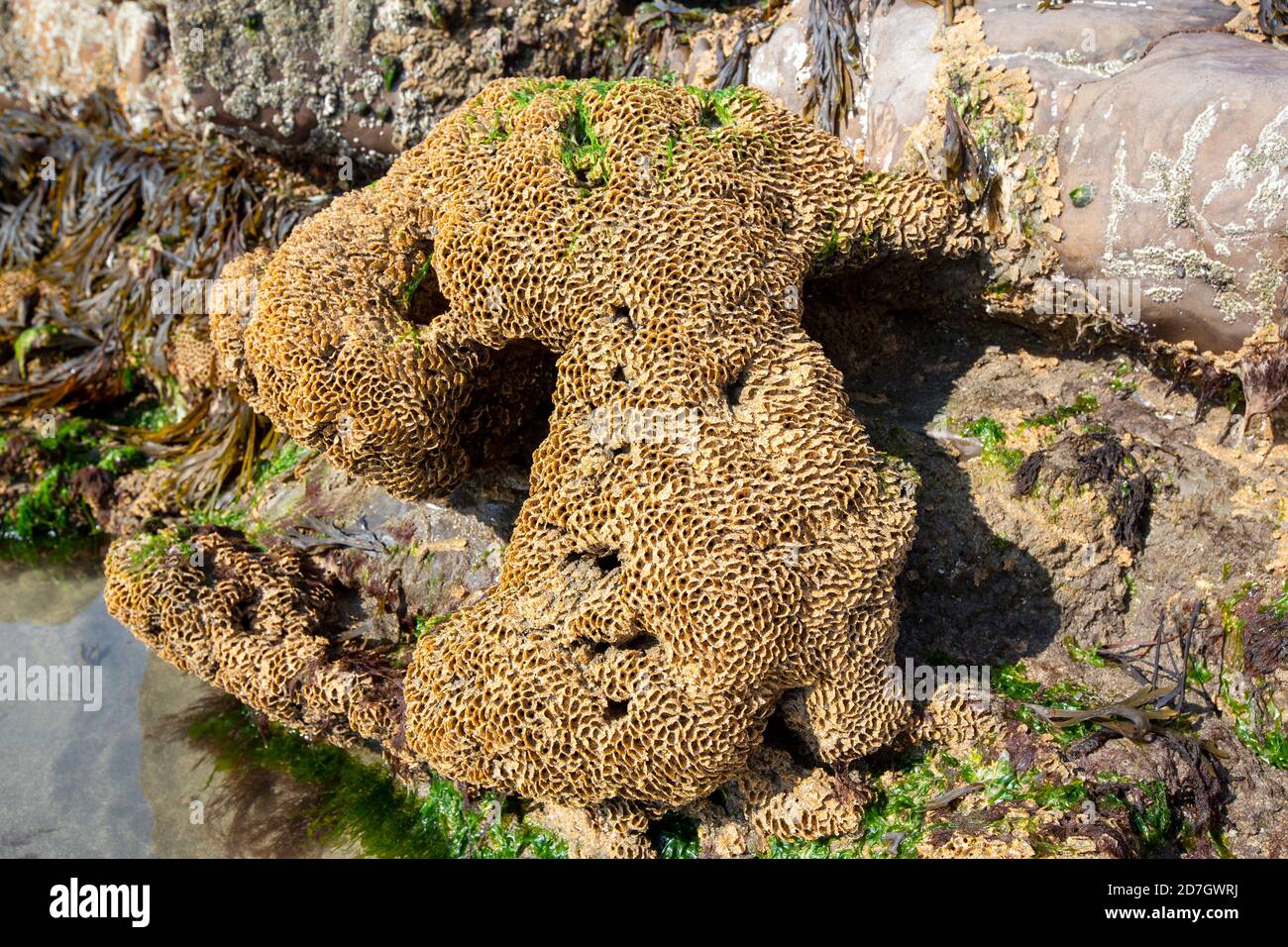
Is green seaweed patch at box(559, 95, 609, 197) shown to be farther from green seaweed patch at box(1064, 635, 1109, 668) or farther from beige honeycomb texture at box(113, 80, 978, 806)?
green seaweed patch at box(1064, 635, 1109, 668)

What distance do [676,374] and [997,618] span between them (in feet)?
6.71

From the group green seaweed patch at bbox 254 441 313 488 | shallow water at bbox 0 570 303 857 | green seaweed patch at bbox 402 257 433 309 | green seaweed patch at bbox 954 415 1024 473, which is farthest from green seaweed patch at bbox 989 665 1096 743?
green seaweed patch at bbox 254 441 313 488

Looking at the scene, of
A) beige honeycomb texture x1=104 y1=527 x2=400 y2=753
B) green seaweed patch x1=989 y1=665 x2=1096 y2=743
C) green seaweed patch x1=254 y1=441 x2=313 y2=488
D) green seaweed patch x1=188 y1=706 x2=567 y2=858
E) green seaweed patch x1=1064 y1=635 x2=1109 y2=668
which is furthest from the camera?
green seaweed patch x1=254 y1=441 x2=313 y2=488

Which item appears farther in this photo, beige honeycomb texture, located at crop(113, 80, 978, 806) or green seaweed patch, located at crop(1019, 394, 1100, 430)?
green seaweed patch, located at crop(1019, 394, 1100, 430)

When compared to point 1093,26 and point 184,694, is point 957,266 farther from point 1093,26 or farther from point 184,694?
point 184,694

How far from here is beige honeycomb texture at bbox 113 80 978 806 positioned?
382 cm

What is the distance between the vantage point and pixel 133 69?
7.66 m

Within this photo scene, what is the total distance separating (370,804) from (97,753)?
1.49 meters

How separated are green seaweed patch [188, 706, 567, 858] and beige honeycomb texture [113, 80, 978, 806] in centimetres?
45

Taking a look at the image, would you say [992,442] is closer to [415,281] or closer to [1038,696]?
[1038,696]

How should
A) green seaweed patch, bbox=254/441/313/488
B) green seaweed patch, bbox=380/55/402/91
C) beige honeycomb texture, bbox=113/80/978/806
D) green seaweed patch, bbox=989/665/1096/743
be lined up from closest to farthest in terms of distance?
1. beige honeycomb texture, bbox=113/80/978/806
2. green seaweed patch, bbox=989/665/1096/743
3. green seaweed patch, bbox=254/441/313/488
4. green seaweed patch, bbox=380/55/402/91

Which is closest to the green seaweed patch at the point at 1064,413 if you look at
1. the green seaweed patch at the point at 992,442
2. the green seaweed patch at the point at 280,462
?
the green seaweed patch at the point at 992,442

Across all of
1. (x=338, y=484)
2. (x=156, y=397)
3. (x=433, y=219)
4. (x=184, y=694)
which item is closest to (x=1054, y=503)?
(x=433, y=219)

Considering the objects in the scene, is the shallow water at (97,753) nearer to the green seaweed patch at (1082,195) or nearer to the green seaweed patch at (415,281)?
the green seaweed patch at (415,281)
